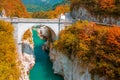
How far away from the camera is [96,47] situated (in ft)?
107

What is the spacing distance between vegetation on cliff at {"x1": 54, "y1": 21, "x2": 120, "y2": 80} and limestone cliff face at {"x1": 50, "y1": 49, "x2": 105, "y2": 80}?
0.79 m

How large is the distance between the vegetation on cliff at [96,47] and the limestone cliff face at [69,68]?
2.60 feet

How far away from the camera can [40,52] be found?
57719 millimetres

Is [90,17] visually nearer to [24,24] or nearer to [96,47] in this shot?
[24,24]

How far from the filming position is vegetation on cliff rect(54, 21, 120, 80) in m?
29.4

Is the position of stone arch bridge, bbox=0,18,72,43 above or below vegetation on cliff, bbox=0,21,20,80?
above

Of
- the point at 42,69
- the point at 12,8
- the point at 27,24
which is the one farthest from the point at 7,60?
the point at 12,8

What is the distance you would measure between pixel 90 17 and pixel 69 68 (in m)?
11.7

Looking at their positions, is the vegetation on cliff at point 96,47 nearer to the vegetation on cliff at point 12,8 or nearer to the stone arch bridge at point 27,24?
the stone arch bridge at point 27,24

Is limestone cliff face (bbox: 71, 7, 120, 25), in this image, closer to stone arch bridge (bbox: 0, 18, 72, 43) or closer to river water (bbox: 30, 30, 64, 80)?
stone arch bridge (bbox: 0, 18, 72, 43)

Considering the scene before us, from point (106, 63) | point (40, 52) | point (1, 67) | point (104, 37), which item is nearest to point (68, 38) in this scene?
point (104, 37)

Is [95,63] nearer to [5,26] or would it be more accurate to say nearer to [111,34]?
[111,34]

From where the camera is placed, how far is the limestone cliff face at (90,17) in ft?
137

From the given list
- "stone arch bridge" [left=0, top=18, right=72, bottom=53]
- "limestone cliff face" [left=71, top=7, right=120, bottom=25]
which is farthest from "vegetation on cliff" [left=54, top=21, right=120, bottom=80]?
"stone arch bridge" [left=0, top=18, right=72, bottom=53]
